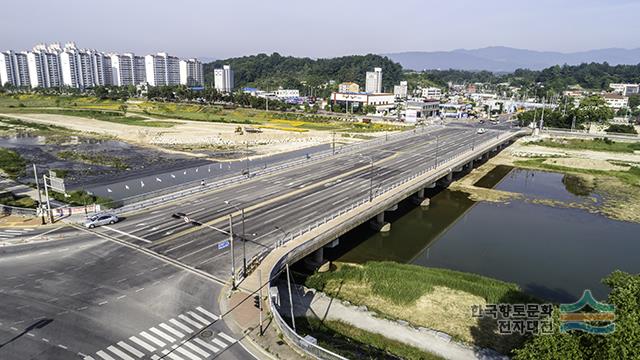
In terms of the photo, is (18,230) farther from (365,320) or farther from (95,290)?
(365,320)

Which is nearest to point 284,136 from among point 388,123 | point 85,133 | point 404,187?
point 388,123

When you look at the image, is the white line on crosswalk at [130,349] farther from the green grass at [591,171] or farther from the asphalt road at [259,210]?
the green grass at [591,171]

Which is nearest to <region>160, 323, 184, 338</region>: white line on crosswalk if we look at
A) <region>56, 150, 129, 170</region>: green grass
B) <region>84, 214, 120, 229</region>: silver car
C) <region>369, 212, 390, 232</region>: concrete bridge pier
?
<region>84, 214, 120, 229</region>: silver car

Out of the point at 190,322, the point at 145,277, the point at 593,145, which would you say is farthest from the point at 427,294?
the point at 593,145

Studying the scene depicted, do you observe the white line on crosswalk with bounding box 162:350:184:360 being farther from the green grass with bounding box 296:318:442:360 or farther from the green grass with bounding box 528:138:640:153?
the green grass with bounding box 528:138:640:153

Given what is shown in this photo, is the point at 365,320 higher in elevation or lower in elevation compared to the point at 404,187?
lower
